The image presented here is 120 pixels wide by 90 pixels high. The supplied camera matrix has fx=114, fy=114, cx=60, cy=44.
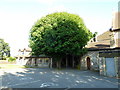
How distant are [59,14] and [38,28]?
5155 millimetres

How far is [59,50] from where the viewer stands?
69.4 ft

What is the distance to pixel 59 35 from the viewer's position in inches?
832

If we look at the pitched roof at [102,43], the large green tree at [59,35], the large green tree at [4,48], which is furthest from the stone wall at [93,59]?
the large green tree at [4,48]

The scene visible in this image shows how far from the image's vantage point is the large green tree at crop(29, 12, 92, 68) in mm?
21125

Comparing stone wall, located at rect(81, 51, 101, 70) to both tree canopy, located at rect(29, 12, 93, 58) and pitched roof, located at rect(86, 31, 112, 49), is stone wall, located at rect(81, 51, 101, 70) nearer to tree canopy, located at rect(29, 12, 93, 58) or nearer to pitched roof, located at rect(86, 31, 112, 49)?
pitched roof, located at rect(86, 31, 112, 49)

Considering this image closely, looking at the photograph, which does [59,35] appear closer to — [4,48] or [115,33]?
[115,33]

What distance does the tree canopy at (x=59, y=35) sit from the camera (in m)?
21.1

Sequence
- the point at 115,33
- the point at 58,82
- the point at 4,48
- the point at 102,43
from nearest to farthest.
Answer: the point at 58,82, the point at 115,33, the point at 102,43, the point at 4,48

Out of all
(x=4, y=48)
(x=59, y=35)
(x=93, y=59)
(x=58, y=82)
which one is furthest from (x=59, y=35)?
(x=4, y=48)

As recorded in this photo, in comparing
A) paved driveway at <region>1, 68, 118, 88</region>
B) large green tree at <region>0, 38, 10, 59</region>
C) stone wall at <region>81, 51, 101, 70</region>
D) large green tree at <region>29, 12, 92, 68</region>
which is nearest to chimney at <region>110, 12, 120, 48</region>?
paved driveway at <region>1, 68, 118, 88</region>

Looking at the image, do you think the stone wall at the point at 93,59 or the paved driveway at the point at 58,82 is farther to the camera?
the stone wall at the point at 93,59

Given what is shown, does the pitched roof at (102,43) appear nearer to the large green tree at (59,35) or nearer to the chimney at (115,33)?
the large green tree at (59,35)

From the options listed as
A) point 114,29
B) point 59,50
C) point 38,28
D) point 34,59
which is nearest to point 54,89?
point 59,50

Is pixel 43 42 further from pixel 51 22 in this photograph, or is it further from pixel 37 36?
pixel 51 22
